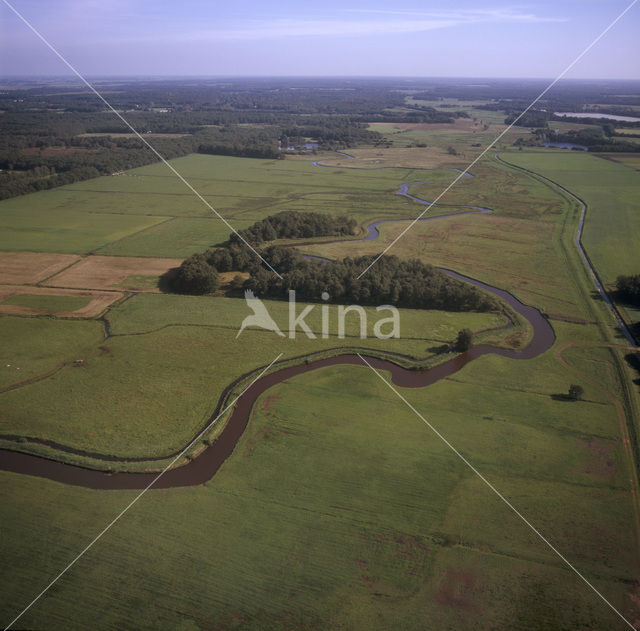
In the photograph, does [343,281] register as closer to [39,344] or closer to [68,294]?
[39,344]

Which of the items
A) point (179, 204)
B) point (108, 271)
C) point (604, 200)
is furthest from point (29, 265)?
point (604, 200)


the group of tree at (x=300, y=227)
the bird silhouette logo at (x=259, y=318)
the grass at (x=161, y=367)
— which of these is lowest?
the grass at (x=161, y=367)

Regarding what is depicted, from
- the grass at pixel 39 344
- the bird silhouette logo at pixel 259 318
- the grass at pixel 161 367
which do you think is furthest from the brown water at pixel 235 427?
the grass at pixel 39 344

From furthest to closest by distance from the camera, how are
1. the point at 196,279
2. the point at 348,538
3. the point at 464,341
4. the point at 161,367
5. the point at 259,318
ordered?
the point at 196,279 < the point at 259,318 < the point at 464,341 < the point at 161,367 < the point at 348,538

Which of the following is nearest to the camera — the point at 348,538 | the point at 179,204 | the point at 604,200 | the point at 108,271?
the point at 348,538

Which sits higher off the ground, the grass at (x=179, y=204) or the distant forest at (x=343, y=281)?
the grass at (x=179, y=204)

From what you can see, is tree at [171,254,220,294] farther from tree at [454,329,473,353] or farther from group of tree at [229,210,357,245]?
tree at [454,329,473,353]

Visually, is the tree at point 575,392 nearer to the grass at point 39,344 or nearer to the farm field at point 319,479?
the farm field at point 319,479
